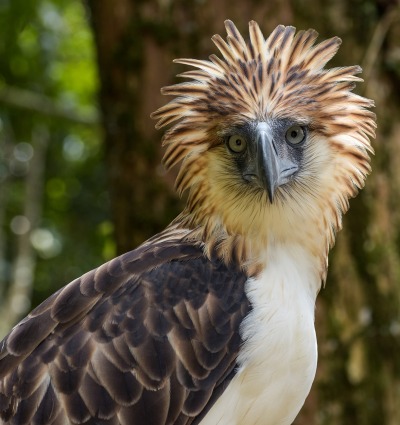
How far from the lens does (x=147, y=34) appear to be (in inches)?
257

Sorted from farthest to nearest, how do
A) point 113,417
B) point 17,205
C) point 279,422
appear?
point 17,205 < point 279,422 < point 113,417

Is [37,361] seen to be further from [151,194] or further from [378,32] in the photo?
[378,32]

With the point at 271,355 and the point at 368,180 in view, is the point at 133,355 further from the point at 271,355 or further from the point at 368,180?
the point at 368,180

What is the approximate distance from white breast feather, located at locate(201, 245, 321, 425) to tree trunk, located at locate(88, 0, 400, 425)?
222 centimetres

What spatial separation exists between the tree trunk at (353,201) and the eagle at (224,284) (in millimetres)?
2091

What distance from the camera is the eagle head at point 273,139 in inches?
159

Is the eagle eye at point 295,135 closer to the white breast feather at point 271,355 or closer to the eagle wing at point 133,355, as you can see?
the white breast feather at point 271,355

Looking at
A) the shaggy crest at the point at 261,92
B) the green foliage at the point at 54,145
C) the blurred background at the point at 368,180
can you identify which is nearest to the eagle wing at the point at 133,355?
the shaggy crest at the point at 261,92

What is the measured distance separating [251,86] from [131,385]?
1500 mm

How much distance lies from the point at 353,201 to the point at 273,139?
2611mm

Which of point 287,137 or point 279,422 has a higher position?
point 287,137

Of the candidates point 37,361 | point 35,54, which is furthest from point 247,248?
point 35,54

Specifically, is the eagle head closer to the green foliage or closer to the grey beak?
the grey beak

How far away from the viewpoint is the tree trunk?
630 centimetres
